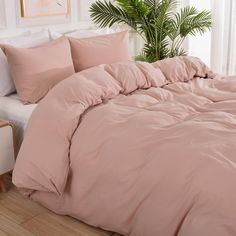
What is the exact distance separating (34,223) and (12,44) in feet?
4.53

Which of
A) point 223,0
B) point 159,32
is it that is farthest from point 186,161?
point 223,0

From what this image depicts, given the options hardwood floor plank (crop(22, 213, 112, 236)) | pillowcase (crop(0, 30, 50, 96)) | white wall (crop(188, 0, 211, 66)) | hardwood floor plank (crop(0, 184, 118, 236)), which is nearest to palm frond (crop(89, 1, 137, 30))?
pillowcase (crop(0, 30, 50, 96))

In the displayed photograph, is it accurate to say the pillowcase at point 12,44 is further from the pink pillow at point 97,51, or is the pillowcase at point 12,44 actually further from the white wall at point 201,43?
the white wall at point 201,43

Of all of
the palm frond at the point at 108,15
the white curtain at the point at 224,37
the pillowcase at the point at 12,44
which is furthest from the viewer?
the white curtain at the point at 224,37

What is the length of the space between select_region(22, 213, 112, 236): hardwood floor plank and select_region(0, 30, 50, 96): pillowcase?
1028mm

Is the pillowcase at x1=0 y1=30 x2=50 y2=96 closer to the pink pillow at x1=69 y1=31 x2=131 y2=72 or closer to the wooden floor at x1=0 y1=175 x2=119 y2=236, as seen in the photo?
the pink pillow at x1=69 y1=31 x2=131 y2=72

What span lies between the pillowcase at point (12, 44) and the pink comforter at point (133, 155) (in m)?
0.63

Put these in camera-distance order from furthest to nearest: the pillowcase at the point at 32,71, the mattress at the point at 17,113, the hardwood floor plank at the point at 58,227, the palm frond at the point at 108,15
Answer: the palm frond at the point at 108,15
the pillowcase at the point at 32,71
the mattress at the point at 17,113
the hardwood floor plank at the point at 58,227

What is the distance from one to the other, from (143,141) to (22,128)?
3.31ft

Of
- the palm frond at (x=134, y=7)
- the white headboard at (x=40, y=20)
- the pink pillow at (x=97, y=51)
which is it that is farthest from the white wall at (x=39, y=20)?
the pink pillow at (x=97, y=51)

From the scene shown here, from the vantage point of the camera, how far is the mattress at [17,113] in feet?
8.89

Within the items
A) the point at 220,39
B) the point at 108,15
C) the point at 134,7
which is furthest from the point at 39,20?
the point at 220,39

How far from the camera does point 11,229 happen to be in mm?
2291

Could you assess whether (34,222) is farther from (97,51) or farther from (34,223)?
(97,51)
